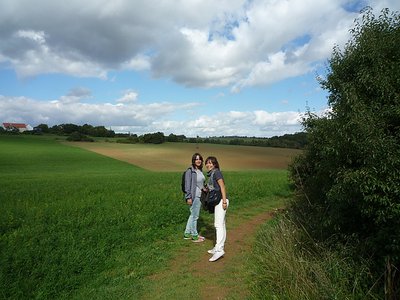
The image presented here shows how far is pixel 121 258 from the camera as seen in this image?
761 cm

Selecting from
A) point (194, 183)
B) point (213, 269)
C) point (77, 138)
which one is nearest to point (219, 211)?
point (213, 269)

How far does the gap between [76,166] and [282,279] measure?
4073cm

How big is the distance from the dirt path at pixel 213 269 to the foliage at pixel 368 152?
1955 millimetres

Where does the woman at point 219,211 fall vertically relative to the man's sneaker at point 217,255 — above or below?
above

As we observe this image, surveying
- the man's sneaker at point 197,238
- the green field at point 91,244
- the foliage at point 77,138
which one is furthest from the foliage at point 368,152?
the foliage at point 77,138

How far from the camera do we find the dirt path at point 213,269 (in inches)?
227

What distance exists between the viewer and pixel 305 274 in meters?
5.53

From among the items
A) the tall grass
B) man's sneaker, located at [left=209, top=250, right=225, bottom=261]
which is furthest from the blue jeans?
the tall grass

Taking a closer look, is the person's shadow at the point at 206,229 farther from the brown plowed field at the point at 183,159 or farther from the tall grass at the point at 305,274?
the brown plowed field at the point at 183,159

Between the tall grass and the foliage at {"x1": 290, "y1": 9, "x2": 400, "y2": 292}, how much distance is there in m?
0.38

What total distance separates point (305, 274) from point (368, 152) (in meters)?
2.32

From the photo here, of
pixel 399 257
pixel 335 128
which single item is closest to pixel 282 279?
pixel 399 257

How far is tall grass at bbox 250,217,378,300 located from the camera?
5.18 m

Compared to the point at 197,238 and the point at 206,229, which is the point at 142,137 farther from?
the point at 197,238
